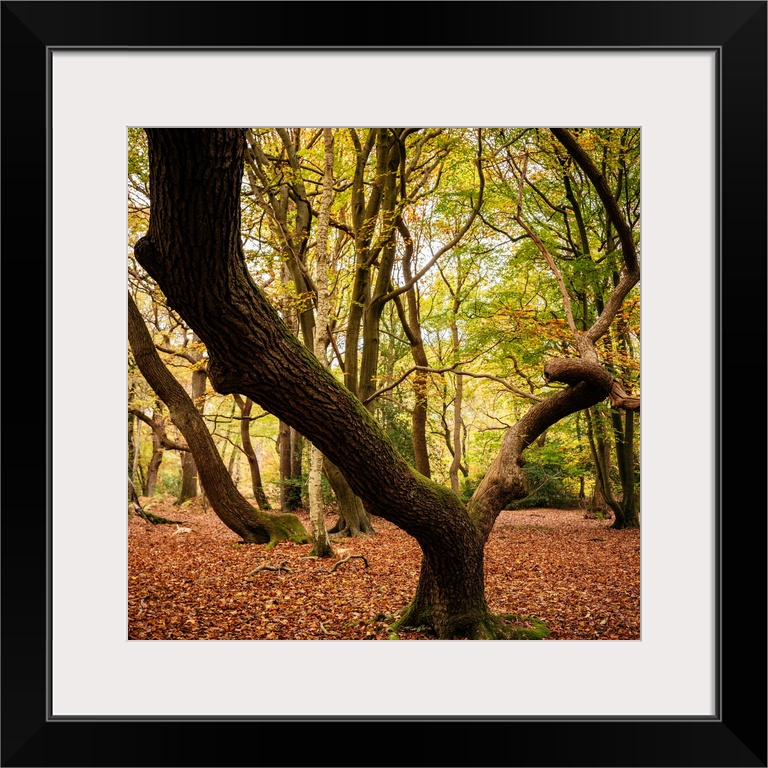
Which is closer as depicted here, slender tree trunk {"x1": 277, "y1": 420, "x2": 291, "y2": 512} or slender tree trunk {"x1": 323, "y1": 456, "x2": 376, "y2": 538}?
slender tree trunk {"x1": 323, "y1": 456, "x2": 376, "y2": 538}

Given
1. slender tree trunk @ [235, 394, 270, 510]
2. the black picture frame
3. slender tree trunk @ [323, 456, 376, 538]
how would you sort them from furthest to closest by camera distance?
slender tree trunk @ [235, 394, 270, 510] → slender tree trunk @ [323, 456, 376, 538] → the black picture frame

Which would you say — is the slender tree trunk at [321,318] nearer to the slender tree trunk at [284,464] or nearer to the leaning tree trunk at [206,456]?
the leaning tree trunk at [206,456]

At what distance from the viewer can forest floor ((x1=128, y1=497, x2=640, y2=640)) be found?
12.0 feet

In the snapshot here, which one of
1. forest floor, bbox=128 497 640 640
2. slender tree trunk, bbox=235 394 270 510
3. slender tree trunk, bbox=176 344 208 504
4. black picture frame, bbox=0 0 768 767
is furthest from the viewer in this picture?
slender tree trunk, bbox=235 394 270 510

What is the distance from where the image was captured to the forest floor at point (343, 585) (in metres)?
3.66

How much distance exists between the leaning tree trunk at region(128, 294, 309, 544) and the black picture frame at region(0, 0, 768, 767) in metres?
2.93

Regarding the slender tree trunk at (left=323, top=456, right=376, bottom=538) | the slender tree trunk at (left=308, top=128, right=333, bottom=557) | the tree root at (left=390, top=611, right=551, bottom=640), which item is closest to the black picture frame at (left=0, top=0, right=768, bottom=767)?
the tree root at (left=390, top=611, right=551, bottom=640)

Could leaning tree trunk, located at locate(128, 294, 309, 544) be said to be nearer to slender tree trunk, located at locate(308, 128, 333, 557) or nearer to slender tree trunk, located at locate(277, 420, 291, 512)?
slender tree trunk, located at locate(308, 128, 333, 557)

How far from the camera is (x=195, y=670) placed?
235cm

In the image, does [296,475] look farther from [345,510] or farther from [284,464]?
[345,510]
